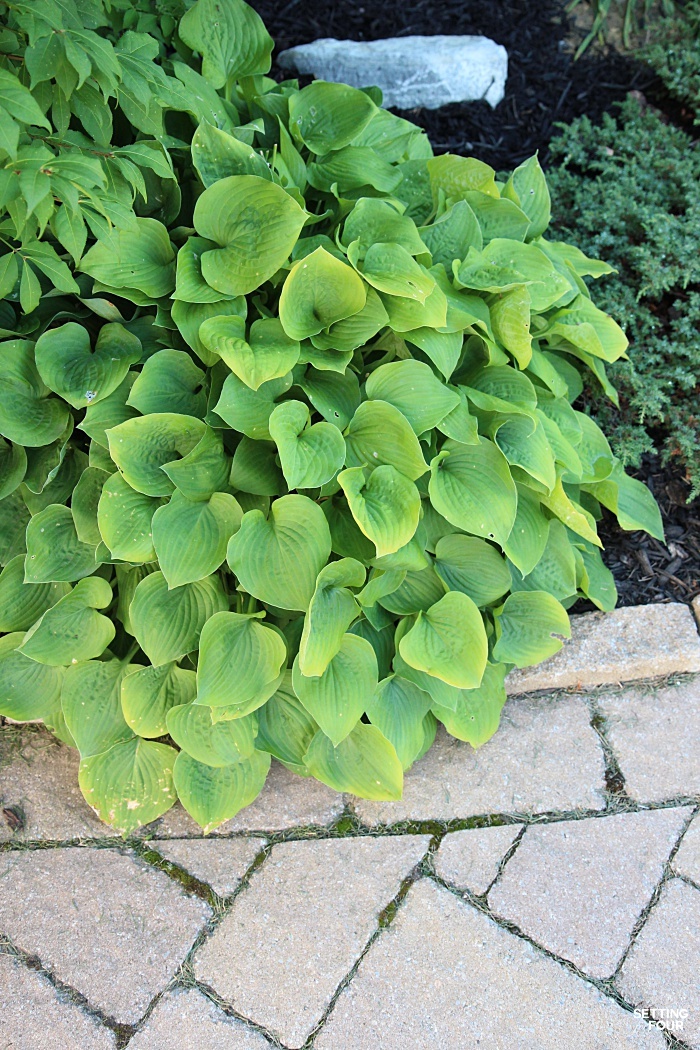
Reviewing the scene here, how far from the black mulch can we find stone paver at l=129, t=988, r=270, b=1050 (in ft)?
9.92

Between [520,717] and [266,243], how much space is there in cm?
138

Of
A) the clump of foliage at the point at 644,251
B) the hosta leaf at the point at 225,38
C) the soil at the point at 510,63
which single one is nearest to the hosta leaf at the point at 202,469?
the hosta leaf at the point at 225,38

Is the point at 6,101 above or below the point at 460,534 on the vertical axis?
above

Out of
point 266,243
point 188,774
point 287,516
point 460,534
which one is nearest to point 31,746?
point 188,774

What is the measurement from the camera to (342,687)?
6.17 ft

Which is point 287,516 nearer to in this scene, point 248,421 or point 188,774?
point 248,421

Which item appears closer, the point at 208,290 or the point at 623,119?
the point at 208,290

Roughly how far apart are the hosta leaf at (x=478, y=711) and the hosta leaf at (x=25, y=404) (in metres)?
1.15

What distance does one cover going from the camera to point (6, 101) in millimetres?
1334

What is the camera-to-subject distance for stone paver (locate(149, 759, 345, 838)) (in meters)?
2.00

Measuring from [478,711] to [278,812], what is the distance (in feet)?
1.82

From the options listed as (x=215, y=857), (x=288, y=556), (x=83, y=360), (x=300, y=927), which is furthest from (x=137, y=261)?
(x=300, y=927)

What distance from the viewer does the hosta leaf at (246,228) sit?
184cm

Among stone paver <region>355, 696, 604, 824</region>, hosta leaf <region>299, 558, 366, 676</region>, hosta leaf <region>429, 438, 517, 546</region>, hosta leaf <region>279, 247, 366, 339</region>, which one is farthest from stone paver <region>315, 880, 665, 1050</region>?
hosta leaf <region>279, 247, 366, 339</region>
